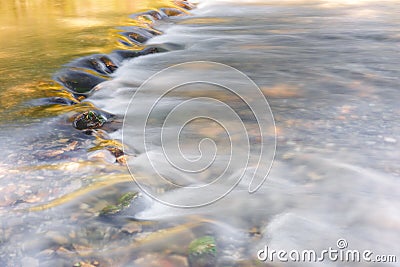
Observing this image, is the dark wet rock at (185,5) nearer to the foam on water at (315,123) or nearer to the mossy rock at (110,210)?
the foam on water at (315,123)

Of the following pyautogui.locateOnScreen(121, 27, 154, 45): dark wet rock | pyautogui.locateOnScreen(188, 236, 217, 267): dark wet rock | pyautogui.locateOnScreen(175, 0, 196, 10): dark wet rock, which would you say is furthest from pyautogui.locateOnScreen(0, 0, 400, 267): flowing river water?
pyautogui.locateOnScreen(175, 0, 196, 10): dark wet rock

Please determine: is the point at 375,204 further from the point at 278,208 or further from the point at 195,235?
the point at 195,235

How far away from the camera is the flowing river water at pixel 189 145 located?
2.78m

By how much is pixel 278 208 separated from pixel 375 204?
74 centimetres

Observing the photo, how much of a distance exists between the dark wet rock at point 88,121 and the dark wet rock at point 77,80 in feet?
4.02

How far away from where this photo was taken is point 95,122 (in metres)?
4.73

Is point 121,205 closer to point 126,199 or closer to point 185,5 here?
point 126,199

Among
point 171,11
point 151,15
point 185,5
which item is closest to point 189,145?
point 151,15

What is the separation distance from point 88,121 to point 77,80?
5.81ft

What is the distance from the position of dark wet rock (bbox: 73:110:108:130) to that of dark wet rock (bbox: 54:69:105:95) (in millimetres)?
1224

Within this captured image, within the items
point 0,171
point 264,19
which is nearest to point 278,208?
point 0,171

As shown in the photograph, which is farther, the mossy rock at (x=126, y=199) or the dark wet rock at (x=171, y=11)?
the dark wet rock at (x=171, y=11)

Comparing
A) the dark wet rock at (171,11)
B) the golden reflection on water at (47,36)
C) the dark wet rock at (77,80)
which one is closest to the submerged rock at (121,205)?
the golden reflection on water at (47,36)

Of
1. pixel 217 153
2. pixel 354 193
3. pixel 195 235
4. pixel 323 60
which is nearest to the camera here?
pixel 195 235
